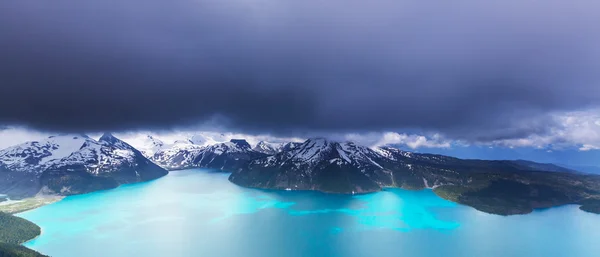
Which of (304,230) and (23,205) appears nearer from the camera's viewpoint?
(304,230)

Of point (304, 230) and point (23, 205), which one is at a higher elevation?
point (304, 230)

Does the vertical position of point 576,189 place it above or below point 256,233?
above

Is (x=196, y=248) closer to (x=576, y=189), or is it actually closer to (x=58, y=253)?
(x=58, y=253)

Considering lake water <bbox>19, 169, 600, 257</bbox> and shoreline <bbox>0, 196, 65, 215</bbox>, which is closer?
lake water <bbox>19, 169, 600, 257</bbox>

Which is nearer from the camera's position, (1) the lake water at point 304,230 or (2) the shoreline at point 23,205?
(1) the lake water at point 304,230

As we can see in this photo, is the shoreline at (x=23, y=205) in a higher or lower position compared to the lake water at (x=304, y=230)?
lower

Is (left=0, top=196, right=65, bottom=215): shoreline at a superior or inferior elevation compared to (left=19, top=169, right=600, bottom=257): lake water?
inferior

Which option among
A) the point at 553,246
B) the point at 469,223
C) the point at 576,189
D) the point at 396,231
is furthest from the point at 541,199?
the point at 396,231

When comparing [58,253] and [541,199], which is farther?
[541,199]
